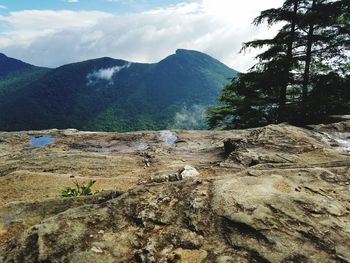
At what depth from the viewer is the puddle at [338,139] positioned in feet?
41.4

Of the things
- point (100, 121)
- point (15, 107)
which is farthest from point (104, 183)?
point (15, 107)

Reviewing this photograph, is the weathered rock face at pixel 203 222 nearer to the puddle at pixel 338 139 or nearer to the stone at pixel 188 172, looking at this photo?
the stone at pixel 188 172

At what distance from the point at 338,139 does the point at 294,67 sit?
410 inches

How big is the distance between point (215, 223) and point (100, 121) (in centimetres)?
16947

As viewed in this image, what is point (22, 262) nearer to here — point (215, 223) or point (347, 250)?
point (215, 223)

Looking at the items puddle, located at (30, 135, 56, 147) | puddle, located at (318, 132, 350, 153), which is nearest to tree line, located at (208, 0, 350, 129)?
puddle, located at (318, 132, 350, 153)

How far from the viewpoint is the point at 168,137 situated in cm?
1909

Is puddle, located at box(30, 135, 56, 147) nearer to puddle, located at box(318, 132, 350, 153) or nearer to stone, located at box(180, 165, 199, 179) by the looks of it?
stone, located at box(180, 165, 199, 179)

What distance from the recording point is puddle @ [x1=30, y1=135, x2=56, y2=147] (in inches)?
766

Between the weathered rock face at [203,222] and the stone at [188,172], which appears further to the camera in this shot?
the stone at [188,172]

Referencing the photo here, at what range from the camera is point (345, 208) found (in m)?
6.38

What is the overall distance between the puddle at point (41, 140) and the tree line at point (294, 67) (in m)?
12.5

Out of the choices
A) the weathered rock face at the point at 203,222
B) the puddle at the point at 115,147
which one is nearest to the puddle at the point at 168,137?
the puddle at the point at 115,147

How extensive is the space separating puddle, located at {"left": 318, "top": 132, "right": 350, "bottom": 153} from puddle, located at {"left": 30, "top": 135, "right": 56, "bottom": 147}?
45.8ft
